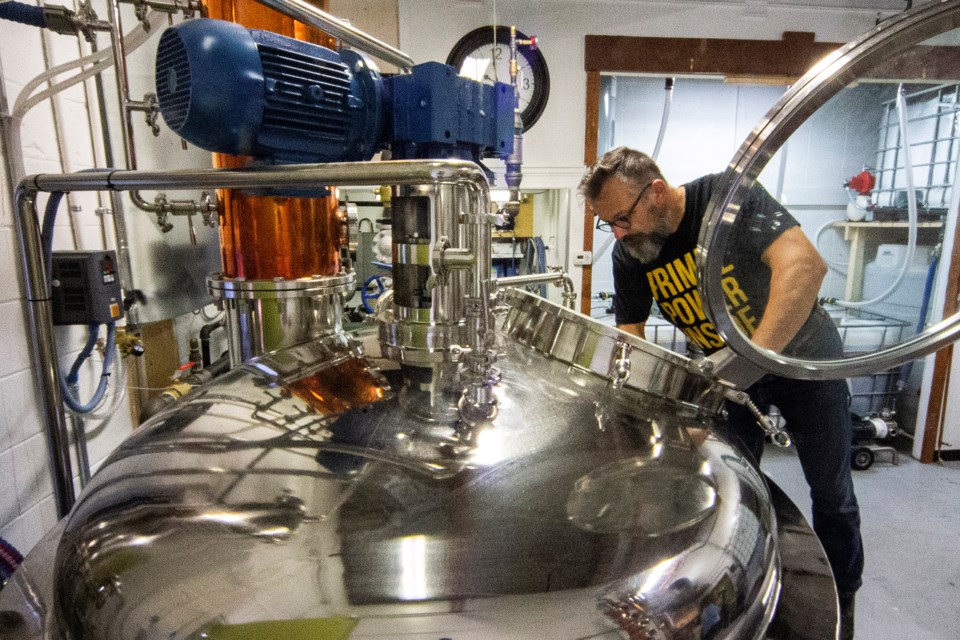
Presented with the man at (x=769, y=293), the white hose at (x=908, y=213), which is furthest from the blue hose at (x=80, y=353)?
the white hose at (x=908, y=213)

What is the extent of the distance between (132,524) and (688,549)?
0.51 meters

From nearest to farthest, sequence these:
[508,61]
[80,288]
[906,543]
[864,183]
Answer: [80,288] → [906,543] → [864,183] → [508,61]

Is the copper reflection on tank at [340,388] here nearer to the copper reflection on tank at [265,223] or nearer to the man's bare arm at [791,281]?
the copper reflection on tank at [265,223]

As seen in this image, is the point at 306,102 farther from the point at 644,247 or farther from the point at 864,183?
the point at 864,183

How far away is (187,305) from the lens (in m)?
1.62

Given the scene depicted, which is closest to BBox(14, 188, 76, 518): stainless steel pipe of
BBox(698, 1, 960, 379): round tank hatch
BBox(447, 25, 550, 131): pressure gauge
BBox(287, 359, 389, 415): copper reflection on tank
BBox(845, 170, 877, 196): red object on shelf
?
BBox(287, 359, 389, 415): copper reflection on tank

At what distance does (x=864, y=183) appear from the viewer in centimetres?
210

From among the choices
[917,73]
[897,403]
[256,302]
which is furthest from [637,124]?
[256,302]

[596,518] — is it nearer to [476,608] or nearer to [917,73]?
[476,608]

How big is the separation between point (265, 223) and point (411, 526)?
655 mm

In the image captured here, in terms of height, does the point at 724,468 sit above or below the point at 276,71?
below

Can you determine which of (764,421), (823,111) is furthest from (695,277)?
(764,421)

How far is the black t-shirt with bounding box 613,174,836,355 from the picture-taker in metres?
0.85

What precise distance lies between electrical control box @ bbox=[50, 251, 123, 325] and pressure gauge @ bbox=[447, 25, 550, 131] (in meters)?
1.96
